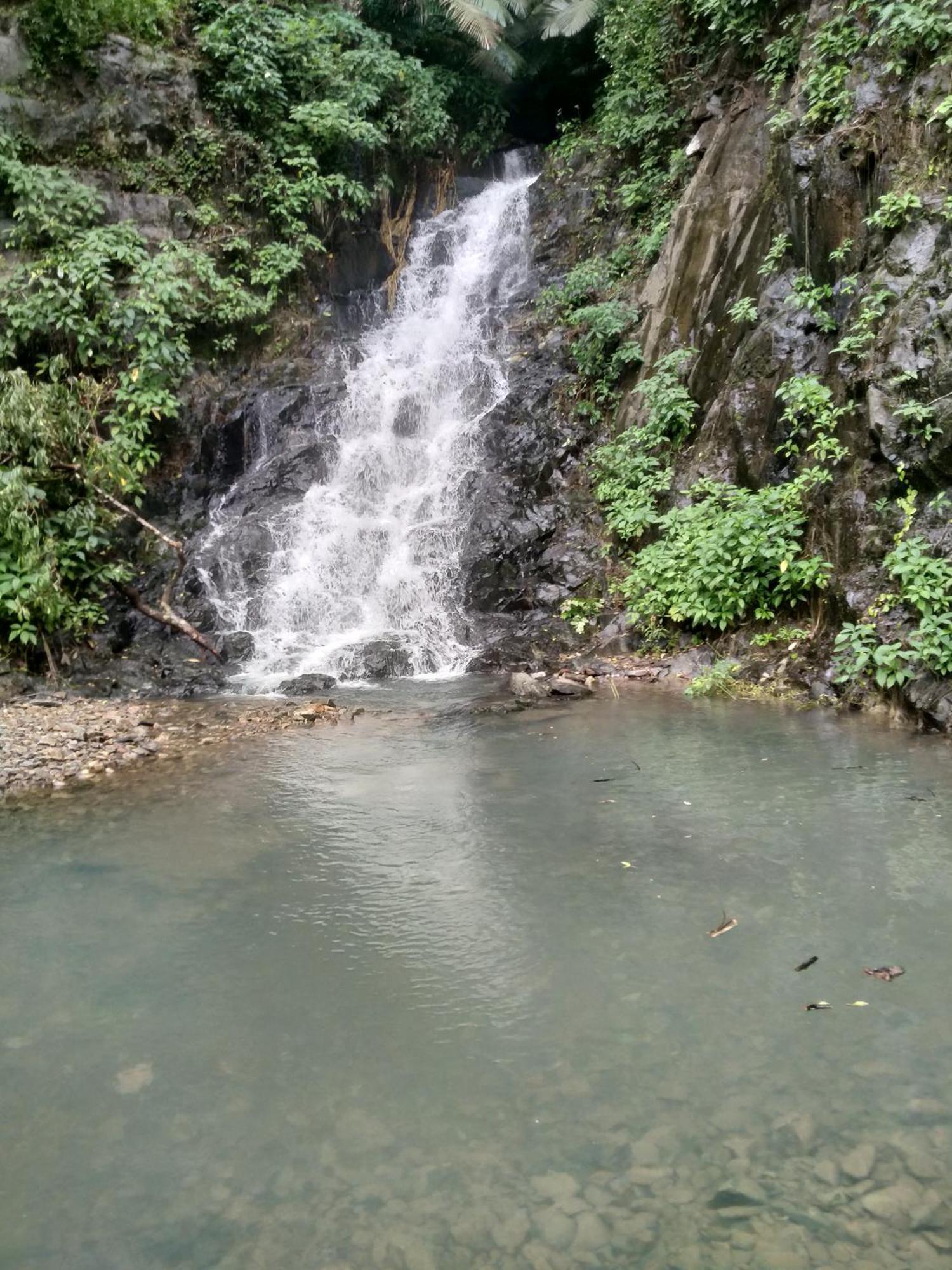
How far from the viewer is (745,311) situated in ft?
34.9

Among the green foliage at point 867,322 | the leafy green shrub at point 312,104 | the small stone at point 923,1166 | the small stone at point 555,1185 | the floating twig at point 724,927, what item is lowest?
the floating twig at point 724,927

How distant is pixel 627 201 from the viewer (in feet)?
46.5

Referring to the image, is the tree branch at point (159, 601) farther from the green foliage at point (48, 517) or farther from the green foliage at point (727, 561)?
the green foliage at point (727, 561)

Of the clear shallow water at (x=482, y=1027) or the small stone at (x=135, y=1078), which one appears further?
the small stone at (x=135, y=1078)

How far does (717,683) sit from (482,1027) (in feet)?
20.2

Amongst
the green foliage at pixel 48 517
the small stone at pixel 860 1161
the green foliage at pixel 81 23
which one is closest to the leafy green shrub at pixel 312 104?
the green foliage at pixel 81 23

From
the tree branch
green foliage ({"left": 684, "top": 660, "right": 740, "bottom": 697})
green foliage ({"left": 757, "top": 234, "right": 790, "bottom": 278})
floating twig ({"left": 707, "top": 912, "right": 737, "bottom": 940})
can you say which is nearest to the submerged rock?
green foliage ({"left": 684, "top": 660, "right": 740, "bottom": 697})

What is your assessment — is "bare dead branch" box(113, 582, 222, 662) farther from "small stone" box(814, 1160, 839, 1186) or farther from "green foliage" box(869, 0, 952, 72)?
"green foliage" box(869, 0, 952, 72)

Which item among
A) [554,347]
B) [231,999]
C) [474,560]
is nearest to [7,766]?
[231,999]

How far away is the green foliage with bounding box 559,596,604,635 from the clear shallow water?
494 centimetres

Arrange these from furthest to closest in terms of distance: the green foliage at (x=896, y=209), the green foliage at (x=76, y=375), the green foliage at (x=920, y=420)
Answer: the green foliage at (x=76, y=375) < the green foliage at (x=896, y=209) < the green foliage at (x=920, y=420)

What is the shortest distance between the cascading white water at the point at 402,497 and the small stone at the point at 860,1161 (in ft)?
26.9

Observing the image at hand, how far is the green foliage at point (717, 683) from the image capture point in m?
9.05

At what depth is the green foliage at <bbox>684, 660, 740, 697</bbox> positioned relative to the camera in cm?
905
